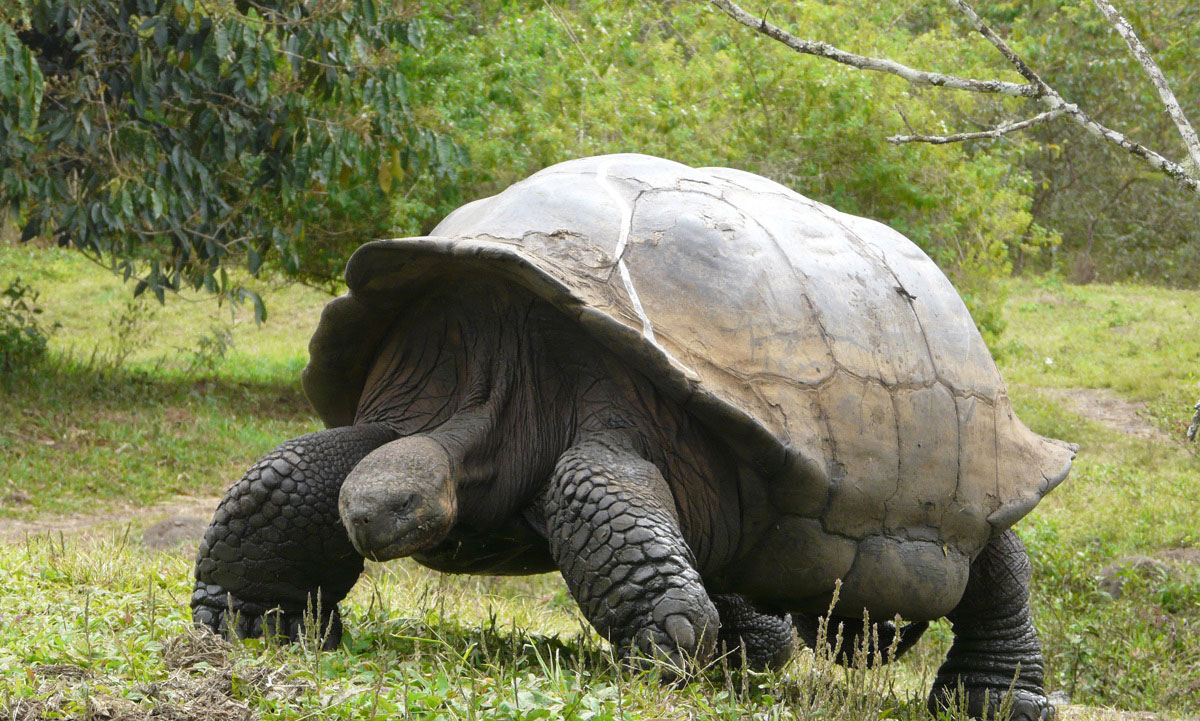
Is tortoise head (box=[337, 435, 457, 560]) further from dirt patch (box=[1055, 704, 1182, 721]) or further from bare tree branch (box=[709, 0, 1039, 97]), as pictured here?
dirt patch (box=[1055, 704, 1182, 721])

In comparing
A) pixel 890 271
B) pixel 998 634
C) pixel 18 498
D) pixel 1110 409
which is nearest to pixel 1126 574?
pixel 998 634

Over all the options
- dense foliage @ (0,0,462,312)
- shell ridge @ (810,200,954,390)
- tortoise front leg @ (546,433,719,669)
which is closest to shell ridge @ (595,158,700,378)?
tortoise front leg @ (546,433,719,669)

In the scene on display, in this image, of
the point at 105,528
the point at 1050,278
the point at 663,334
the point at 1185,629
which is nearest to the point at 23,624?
the point at 663,334

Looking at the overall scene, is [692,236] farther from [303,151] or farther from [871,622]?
[303,151]

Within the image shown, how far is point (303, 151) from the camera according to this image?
841 centimetres

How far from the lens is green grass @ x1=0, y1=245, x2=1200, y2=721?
276 cm

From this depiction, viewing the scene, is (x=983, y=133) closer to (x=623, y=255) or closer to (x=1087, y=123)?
(x=1087, y=123)

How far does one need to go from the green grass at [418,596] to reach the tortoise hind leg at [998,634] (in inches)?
8.5

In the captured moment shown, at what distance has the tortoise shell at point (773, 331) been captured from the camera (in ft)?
10.3

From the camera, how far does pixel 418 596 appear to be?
506cm

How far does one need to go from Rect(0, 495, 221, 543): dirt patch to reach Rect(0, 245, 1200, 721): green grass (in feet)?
0.37

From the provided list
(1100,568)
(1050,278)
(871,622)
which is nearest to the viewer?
(871,622)

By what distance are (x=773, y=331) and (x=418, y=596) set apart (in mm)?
2399

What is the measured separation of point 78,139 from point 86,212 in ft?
1.64
